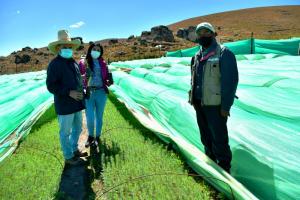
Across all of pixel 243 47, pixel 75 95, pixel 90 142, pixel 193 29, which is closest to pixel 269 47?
pixel 243 47

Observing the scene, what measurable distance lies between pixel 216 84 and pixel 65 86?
78.9 inches

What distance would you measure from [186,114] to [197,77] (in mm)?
1489

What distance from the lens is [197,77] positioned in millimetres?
3738

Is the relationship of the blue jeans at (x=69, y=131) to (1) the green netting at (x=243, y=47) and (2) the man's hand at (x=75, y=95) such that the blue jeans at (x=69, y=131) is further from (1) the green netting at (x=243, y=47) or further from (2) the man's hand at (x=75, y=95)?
(1) the green netting at (x=243, y=47)

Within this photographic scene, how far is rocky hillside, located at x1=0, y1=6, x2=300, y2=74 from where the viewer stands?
54278 mm

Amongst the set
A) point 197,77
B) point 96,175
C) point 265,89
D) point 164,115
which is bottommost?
point 96,175

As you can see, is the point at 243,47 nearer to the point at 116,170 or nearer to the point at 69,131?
the point at 69,131

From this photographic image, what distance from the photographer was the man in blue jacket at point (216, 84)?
3398mm

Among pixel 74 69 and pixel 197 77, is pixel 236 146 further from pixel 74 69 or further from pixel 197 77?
pixel 74 69

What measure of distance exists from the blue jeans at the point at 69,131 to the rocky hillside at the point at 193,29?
41.2m

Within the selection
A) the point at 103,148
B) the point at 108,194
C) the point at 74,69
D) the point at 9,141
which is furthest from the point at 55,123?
the point at 108,194

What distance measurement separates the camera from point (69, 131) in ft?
14.9

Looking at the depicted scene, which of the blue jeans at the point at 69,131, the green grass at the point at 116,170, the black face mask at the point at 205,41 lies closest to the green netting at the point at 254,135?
the green grass at the point at 116,170

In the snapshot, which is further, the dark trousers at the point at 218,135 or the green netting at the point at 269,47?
the green netting at the point at 269,47
